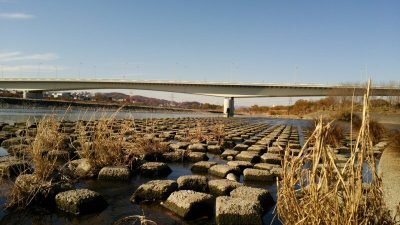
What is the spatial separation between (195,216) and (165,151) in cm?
456

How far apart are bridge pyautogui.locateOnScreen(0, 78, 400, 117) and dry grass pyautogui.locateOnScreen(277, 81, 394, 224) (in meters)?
50.3

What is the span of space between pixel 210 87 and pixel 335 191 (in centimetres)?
5346

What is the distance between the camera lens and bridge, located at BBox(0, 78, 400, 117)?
5278 cm

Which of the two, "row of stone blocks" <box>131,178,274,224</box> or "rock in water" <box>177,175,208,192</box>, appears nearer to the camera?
"row of stone blocks" <box>131,178,274,224</box>

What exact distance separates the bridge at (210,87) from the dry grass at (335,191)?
50.3 m

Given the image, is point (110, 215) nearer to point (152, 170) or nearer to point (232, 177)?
point (152, 170)

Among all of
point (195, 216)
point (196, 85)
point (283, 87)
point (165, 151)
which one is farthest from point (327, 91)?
point (195, 216)

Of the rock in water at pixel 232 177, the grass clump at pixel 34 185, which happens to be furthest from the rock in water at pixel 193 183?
the grass clump at pixel 34 185

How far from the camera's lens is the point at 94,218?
4527 mm

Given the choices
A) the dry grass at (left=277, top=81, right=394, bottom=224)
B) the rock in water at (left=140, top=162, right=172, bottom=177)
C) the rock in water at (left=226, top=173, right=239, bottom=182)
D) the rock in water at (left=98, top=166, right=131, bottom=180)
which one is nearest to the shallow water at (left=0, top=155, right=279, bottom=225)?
the rock in water at (left=98, top=166, right=131, bottom=180)

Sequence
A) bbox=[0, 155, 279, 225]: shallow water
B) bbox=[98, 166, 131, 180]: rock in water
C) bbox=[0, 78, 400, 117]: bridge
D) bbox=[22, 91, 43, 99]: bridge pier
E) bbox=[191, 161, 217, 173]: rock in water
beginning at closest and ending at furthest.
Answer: bbox=[0, 155, 279, 225]: shallow water → bbox=[98, 166, 131, 180]: rock in water → bbox=[191, 161, 217, 173]: rock in water → bbox=[0, 78, 400, 117]: bridge → bbox=[22, 91, 43, 99]: bridge pier

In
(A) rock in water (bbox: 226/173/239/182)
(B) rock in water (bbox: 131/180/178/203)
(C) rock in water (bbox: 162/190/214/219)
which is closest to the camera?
(C) rock in water (bbox: 162/190/214/219)

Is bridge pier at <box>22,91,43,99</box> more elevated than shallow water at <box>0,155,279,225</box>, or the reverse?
bridge pier at <box>22,91,43,99</box>

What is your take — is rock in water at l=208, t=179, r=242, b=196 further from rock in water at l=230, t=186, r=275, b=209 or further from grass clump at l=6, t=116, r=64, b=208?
grass clump at l=6, t=116, r=64, b=208
